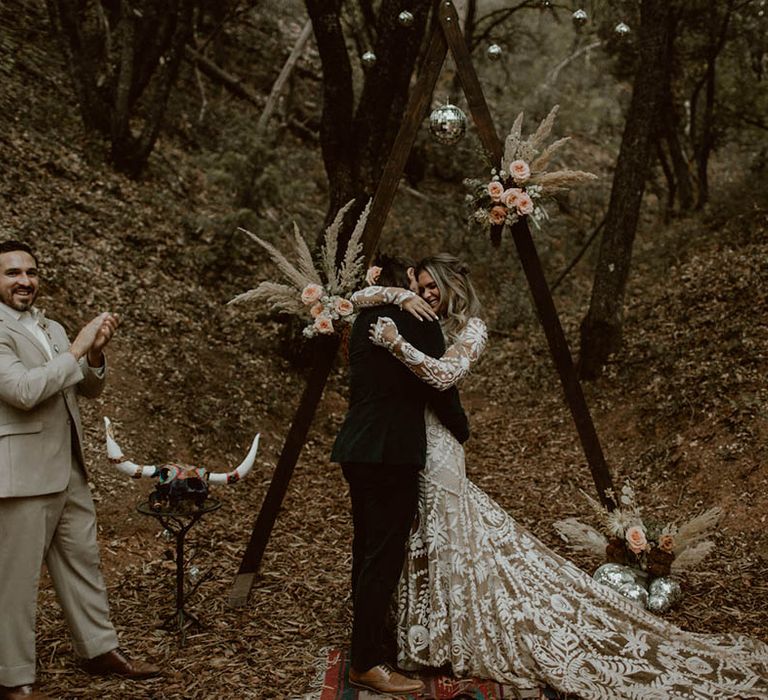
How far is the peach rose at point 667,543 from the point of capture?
5.18 m

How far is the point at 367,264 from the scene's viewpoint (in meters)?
5.26

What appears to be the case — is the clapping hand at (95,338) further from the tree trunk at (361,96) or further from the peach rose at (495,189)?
the tree trunk at (361,96)

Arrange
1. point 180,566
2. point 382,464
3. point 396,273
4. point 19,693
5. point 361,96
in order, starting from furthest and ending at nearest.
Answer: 1. point 361,96
2. point 180,566
3. point 396,273
4. point 382,464
5. point 19,693

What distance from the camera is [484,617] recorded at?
432 centimetres

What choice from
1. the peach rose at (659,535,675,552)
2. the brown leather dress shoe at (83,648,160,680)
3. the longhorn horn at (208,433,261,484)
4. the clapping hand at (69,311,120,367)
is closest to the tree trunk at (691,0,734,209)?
the peach rose at (659,535,675,552)

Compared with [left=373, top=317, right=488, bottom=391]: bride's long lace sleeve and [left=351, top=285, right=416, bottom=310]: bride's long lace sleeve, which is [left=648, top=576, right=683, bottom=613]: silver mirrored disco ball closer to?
[left=373, top=317, right=488, bottom=391]: bride's long lace sleeve

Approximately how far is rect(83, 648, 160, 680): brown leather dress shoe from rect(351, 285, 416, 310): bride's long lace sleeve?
2.28m

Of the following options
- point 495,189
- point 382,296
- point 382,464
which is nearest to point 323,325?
point 382,296

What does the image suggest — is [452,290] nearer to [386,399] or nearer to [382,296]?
[382,296]

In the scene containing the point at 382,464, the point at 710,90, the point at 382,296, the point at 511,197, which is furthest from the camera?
the point at 710,90

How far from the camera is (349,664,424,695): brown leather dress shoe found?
410cm

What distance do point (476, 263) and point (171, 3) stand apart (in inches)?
259

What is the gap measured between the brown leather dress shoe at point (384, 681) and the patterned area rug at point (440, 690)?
33mm

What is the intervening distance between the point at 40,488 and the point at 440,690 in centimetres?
227
